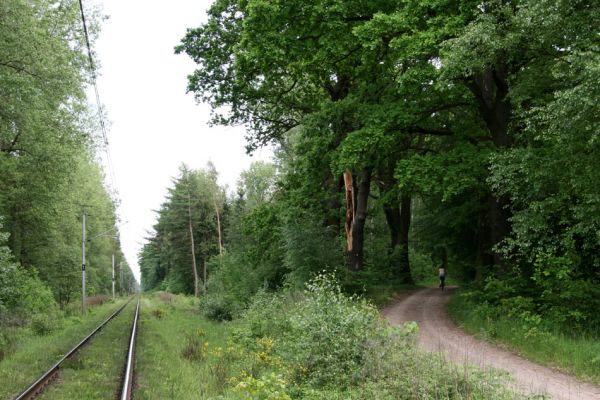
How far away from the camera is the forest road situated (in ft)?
24.8

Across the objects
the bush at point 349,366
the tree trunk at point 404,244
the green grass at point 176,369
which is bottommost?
the green grass at point 176,369

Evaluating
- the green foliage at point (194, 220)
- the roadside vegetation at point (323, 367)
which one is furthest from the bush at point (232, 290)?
the green foliage at point (194, 220)

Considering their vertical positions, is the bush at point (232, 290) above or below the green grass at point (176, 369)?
above

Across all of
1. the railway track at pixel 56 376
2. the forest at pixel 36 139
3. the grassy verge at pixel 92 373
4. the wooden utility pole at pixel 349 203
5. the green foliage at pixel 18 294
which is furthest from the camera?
the wooden utility pole at pixel 349 203

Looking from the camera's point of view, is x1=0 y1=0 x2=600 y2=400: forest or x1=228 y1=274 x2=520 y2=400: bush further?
x1=0 y1=0 x2=600 y2=400: forest

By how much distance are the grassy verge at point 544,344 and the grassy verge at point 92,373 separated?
8732mm

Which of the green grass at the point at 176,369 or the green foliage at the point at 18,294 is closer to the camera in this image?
the green grass at the point at 176,369

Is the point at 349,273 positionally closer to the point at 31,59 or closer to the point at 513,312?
the point at 513,312

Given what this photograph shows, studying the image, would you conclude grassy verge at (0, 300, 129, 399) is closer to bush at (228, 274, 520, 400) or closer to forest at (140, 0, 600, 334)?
bush at (228, 274, 520, 400)

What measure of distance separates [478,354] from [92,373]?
29.8ft

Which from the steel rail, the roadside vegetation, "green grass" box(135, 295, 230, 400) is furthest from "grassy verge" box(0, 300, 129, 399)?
the roadside vegetation

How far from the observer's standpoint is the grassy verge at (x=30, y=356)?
10.6 meters

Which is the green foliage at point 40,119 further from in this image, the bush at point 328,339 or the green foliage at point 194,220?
the green foliage at point 194,220

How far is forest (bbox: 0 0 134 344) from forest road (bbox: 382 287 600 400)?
12993 mm
